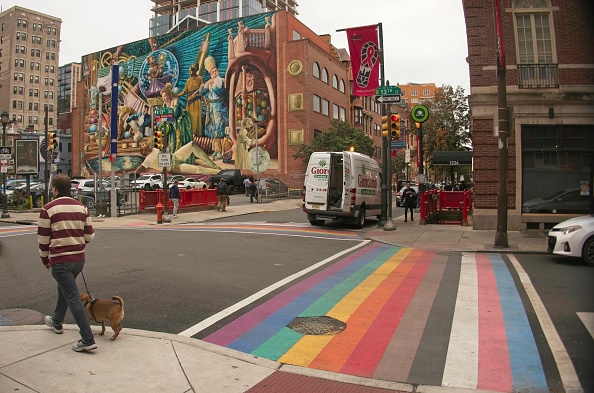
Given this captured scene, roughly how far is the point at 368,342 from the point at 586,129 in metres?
14.1

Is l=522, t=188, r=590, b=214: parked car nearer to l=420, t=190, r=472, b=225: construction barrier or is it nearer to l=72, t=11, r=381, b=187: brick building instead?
l=420, t=190, r=472, b=225: construction barrier

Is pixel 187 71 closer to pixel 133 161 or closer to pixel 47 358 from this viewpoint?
pixel 133 161

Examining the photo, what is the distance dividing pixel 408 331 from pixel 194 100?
167 feet

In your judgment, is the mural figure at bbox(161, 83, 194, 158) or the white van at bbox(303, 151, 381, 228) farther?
the mural figure at bbox(161, 83, 194, 158)

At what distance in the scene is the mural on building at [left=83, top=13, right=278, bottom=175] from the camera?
163 ft

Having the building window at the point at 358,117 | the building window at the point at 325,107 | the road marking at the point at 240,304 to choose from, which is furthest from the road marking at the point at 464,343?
the building window at the point at 358,117

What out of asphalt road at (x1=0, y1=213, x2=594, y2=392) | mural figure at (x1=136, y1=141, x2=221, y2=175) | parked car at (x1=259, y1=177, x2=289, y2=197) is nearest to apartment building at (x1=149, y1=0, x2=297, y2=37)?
mural figure at (x1=136, y1=141, x2=221, y2=175)

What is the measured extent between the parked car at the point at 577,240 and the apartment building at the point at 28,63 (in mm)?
108019

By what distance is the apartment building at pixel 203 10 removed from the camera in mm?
98750

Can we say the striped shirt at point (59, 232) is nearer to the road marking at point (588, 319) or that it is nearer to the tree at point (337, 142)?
the road marking at point (588, 319)

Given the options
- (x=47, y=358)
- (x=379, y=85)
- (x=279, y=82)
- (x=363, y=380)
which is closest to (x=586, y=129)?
(x=379, y=85)

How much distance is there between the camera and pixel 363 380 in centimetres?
438

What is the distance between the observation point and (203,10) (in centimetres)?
10475

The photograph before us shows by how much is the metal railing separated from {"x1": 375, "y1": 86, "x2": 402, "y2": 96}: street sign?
4.06m
